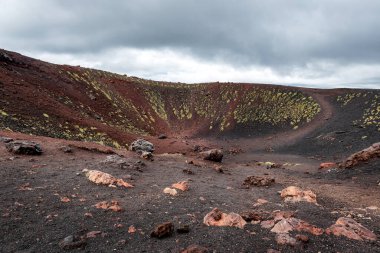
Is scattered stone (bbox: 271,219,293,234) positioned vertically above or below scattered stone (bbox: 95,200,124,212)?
above

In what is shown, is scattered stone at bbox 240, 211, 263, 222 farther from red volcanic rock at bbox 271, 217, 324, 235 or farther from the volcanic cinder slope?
red volcanic rock at bbox 271, 217, 324, 235

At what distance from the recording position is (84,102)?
167ft

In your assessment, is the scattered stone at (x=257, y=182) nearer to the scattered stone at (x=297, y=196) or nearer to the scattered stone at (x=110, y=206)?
the scattered stone at (x=297, y=196)

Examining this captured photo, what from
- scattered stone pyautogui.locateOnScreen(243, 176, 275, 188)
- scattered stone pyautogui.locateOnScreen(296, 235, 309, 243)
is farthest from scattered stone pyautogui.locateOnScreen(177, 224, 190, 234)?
scattered stone pyautogui.locateOnScreen(243, 176, 275, 188)

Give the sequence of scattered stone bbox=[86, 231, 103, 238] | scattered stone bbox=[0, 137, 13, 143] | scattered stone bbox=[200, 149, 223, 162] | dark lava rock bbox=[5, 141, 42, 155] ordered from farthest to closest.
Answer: scattered stone bbox=[200, 149, 223, 162]
scattered stone bbox=[0, 137, 13, 143]
dark lava rock bbox=[5, 141, 42, 155]
scattered stone bbox=[86, 231, 103, 238]

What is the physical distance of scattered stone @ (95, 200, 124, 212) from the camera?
36.7 feet

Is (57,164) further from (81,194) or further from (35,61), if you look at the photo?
(35,61)

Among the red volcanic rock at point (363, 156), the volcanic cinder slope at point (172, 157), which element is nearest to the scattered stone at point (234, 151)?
the volcanic cinder slope at point (172, 157)

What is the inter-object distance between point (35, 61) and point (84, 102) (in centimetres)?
1386

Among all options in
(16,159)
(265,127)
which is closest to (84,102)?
(265,127)

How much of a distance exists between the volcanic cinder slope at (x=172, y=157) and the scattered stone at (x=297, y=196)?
20.0 inches

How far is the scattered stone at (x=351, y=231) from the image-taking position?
30.3ft

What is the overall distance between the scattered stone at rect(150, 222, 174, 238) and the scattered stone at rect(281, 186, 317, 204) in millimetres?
6527

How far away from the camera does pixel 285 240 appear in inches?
347
